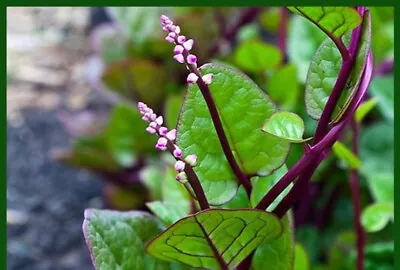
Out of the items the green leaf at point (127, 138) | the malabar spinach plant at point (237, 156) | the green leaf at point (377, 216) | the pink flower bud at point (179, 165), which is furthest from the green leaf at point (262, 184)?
the green leaf at point (127, 138)

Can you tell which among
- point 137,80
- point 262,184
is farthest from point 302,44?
point 262,184

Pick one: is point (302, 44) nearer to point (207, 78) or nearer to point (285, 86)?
point (285, 86)

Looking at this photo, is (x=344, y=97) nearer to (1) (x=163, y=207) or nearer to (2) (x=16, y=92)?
(1) (x=163, y=207)

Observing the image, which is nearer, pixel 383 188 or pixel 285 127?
pixel 285 127

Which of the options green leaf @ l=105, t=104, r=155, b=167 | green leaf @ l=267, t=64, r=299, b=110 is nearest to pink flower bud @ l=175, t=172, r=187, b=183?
green leaf @ l=267, t=64, r=299, b=110

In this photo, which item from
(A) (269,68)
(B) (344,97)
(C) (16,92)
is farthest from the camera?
(C) (16,92)

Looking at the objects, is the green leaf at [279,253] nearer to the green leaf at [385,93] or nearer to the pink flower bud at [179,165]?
the pink flower bud at [179,165]

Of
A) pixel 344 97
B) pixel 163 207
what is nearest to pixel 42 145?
pixel 163 207
